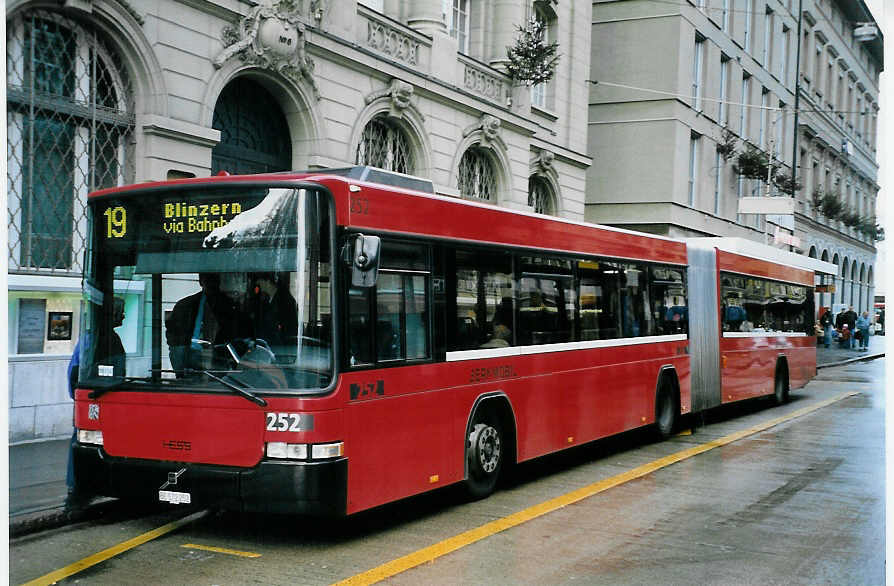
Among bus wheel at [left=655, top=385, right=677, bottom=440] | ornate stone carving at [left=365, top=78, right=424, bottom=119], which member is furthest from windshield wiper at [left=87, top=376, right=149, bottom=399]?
ornate stone carving at [left=365, top=78, right=424, bottom=119]

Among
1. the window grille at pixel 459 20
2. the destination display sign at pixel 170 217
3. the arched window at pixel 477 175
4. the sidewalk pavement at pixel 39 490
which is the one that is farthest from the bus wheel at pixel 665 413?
the window grille at pixel 459 20

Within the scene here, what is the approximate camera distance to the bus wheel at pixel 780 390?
63.8 ft

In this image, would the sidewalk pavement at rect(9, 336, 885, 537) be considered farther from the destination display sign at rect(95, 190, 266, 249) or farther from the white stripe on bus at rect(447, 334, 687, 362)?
the white stripe on bus at rect(447, 334, 687, 362)

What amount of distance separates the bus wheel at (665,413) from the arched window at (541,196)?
11291mm

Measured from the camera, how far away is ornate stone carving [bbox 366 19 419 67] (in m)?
17.6

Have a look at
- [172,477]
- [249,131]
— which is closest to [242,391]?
[172,477]

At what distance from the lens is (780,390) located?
771 inches

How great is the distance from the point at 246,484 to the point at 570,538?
2.51 meters

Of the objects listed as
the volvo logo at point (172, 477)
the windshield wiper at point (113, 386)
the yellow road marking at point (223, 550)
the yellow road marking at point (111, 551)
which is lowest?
the yellow road marking at point (111, 551)

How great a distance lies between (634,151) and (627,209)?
1.79 m

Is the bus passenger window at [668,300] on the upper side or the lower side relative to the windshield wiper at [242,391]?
upper

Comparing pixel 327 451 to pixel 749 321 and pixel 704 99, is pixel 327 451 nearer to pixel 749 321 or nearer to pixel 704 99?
pixel 749 321

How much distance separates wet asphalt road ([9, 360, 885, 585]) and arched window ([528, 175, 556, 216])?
1420cm

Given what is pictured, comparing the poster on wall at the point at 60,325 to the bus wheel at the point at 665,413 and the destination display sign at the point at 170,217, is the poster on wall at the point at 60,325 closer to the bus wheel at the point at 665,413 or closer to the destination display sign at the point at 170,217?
the destination display sign at the point at 170,217
